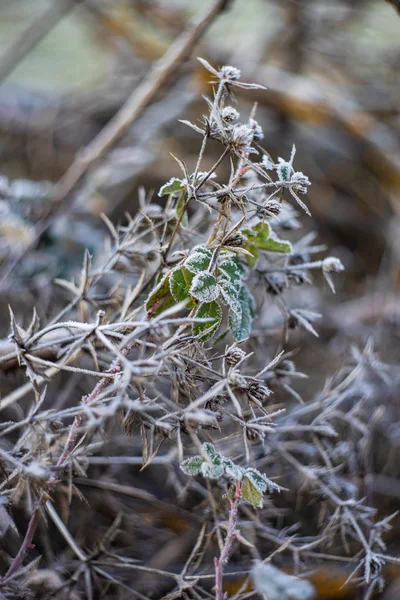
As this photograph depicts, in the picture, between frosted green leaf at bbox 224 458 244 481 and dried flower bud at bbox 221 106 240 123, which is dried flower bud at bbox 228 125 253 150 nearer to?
dried flower bud at bbox 221 106 240 123

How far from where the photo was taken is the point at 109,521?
39.3 inches

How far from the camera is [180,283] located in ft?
2.07

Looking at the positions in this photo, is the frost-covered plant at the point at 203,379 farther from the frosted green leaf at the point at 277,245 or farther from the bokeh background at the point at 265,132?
the bokeh background at the point at 265,132

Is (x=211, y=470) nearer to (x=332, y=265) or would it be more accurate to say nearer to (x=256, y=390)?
(x=256, y=390)

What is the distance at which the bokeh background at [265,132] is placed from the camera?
1406mm

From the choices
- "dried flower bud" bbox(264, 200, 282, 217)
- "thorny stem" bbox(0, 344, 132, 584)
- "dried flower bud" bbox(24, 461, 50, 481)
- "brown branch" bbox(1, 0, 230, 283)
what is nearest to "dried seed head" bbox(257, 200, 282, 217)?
"dried flower bud" bbox(264, 200, 282, 217)

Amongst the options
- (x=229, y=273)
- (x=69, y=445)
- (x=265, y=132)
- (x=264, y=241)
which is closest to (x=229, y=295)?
(x=229, y=273)

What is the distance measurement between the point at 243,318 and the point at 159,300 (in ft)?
0.38

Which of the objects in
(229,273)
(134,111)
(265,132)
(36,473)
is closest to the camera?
(36,473)

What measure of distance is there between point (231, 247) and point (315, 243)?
1.52 meters

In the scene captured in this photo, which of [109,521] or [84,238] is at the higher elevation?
[84,238]

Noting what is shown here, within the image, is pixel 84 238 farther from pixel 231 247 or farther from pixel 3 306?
pixel 231 247

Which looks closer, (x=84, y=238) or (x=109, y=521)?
(x=109, y=521)

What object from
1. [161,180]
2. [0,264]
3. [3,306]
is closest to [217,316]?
[3,306]
